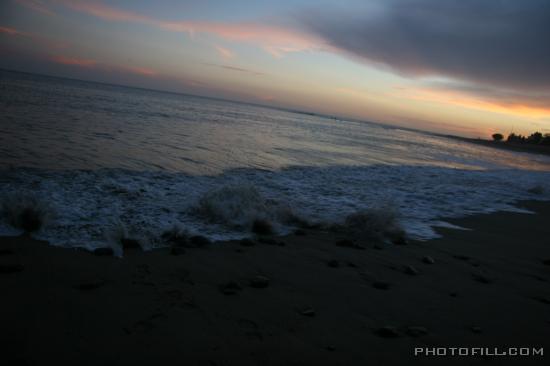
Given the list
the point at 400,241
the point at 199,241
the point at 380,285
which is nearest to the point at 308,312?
the point at 380,285

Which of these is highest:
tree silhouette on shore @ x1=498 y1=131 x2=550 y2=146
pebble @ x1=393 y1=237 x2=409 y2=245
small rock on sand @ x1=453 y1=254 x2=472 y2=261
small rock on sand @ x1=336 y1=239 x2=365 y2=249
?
tree silhouette on shore @ x1=498 y1=131 x2=550 y2=146

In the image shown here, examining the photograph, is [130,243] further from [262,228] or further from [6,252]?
[262,228]

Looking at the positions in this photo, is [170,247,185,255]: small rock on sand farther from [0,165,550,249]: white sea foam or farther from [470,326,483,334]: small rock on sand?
[470,326,483,334]: small rock on sand

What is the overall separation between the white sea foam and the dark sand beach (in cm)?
83

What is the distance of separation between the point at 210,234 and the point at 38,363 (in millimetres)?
3086

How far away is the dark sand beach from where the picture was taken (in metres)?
2.54

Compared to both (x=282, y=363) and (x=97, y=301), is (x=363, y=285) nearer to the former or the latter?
(x=282, y=363)

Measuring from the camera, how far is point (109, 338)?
101 inches

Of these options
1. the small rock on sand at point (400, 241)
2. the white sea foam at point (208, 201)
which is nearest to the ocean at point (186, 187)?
the white sea foam at point (208, 201)

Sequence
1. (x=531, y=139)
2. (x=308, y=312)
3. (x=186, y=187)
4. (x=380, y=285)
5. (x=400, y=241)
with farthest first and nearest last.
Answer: (x=531, y=139) < (x=186, y=187) < (x=400, y=241) < (x=380, y=285) < (x=308, y=312)

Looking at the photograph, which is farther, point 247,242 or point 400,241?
point 400,241

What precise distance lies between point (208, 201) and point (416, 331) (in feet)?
13.6

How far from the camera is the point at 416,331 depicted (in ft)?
10.1

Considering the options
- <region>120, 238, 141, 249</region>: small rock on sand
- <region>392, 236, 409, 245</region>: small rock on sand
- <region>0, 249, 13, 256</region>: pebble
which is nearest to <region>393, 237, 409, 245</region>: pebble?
<region>392, 236, 409, 245</region>: small rock on sand
